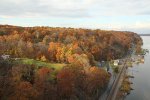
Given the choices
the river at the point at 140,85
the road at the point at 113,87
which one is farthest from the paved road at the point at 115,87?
the river at the point at 140,85

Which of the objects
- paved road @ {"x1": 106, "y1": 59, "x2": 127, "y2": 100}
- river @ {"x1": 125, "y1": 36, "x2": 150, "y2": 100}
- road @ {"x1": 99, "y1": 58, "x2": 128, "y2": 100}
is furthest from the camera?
river @ {"x1": 125, "y1": 36, "x2": 150, "y2": 100}

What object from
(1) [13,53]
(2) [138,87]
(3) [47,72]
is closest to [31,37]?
(1) [13,53]

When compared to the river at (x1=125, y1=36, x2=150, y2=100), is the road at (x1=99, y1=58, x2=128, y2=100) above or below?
above

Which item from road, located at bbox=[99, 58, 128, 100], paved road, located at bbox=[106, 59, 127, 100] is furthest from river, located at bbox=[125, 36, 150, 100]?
road, located at bbox=[99, 58, 128, 100]

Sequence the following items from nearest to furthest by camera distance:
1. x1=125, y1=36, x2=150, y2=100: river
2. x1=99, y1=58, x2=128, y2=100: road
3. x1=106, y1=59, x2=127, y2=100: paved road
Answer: x1=99, y1=58, x2=128, y2=100: road → x1=106, y1=59, x2=127, y2=100: paved road → x1=125, y1=36, x2=150, y2=100: river

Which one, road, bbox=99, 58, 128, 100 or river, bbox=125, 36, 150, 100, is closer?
Answer: road, bbox=99, 58, 128, 100

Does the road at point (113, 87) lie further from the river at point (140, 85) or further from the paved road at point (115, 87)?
the river at point (140, 85)

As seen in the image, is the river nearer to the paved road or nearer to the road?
the paved road

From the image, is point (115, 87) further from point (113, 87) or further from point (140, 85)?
point (140, 85)

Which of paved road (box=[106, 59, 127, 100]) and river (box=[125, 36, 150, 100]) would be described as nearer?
paved road (box=[106, 59, 127, 100])

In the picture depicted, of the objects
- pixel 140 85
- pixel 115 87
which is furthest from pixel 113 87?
pixel 140 85

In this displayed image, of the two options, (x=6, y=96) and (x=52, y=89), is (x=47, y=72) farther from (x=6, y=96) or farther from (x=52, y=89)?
(x=6, y=96)
